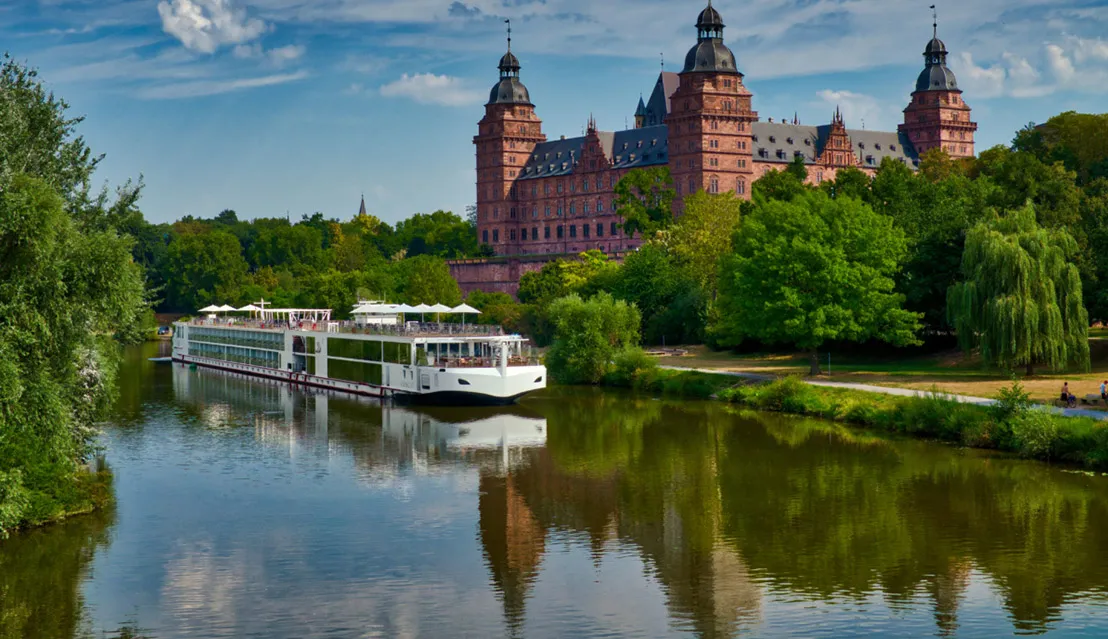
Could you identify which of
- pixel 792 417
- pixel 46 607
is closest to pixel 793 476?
pixel 792 417

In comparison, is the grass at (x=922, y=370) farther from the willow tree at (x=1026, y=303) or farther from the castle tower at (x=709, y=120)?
the castle tower at (x=709, y=120)

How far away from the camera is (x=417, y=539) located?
1153 inches

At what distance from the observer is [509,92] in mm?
146750

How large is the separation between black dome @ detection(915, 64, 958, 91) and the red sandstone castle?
152 mm

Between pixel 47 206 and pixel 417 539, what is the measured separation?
10811 mm

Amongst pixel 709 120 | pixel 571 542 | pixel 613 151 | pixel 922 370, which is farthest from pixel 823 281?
pixel 613 151

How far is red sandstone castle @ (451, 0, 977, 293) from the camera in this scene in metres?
125

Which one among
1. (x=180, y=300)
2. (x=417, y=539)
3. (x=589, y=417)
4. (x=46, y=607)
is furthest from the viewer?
(x=180, y=300)

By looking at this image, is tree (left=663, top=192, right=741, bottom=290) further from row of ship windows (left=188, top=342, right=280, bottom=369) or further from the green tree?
the green tree

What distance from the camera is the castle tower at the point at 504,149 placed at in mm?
147000

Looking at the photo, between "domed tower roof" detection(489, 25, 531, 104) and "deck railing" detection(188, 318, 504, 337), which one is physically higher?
"domed tower roof" detection(489, 25, 531, 104)

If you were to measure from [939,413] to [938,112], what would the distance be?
4590 inches

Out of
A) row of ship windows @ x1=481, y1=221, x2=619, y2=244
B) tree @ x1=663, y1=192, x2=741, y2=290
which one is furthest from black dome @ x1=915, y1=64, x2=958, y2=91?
tree @ x1=663, y1=192, x2=741, y2=290

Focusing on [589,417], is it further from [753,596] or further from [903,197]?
[903,197]
